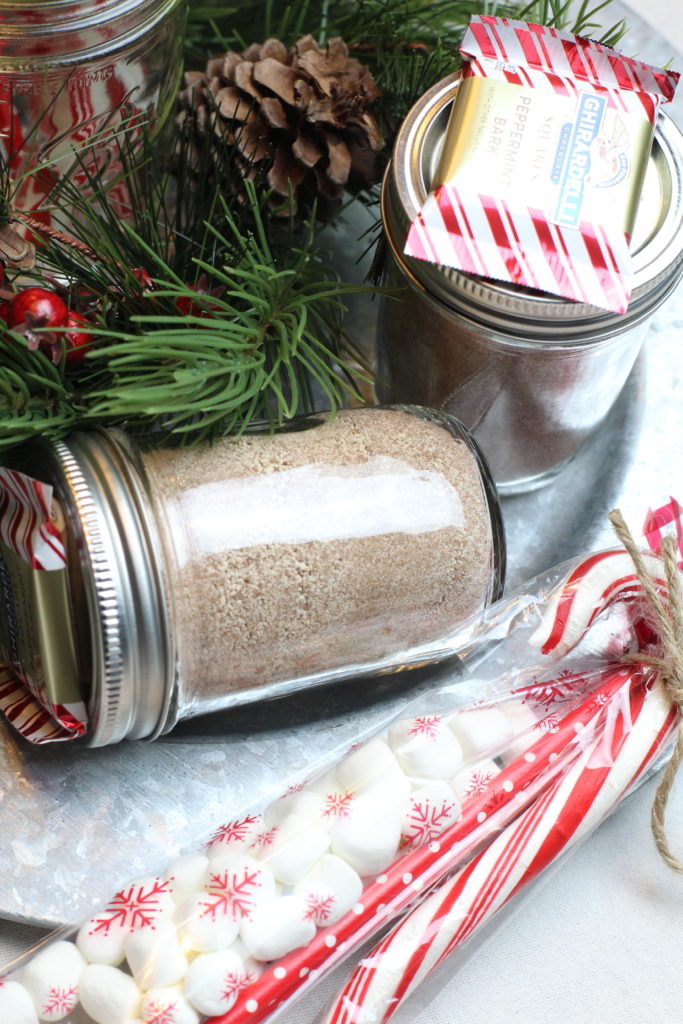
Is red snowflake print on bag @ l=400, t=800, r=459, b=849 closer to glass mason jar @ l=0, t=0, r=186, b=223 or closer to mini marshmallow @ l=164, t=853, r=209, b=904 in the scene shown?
mini marshmallow @ l=164, t=853, r=209, b=904

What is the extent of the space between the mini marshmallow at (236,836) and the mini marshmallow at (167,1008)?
69mm

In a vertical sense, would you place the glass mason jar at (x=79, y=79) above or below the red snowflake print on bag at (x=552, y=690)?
above

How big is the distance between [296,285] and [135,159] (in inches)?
4.8

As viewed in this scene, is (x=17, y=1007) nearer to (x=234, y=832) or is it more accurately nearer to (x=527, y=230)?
(x=234, y=832)

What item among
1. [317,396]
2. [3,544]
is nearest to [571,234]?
[317,396]

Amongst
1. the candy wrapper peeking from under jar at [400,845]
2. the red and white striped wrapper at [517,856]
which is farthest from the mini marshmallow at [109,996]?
the red and white striped wrapper at [517,856]

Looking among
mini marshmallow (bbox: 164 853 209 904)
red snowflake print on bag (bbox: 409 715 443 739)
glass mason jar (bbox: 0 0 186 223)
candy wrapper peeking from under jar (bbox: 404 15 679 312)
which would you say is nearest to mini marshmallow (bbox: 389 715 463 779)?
red snowflake print on bag (bbox: 409 715 443 739)

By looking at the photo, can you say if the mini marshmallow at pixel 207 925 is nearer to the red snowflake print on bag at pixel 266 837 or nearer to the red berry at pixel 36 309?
the red snowflake print on bag at pixel 266 837

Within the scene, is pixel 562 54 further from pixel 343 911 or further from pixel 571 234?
pixel 343 911

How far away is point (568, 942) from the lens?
2.06ft

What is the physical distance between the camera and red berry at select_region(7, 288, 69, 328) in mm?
545

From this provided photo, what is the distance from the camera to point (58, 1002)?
1.69 ft

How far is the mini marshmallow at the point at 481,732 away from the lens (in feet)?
1.92

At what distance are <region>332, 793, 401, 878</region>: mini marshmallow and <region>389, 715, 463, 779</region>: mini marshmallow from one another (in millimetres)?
24
